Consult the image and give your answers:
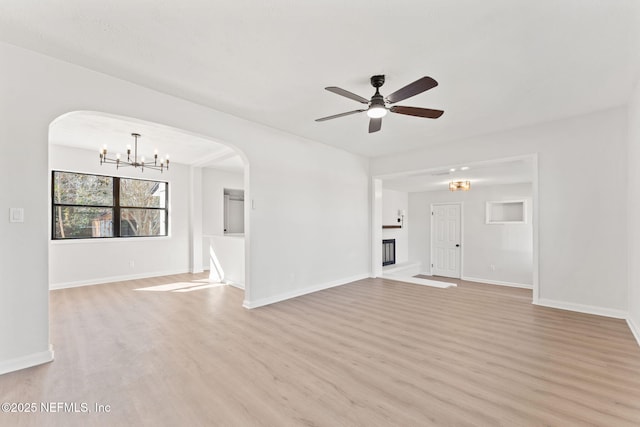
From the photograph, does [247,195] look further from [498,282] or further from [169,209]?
[498,282]

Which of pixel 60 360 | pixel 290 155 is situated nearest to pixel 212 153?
pixel 290 155

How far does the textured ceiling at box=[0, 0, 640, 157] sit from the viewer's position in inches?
76.5

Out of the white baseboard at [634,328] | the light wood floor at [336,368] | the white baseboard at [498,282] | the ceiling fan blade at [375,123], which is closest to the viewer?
the light wood floor at [336,368]

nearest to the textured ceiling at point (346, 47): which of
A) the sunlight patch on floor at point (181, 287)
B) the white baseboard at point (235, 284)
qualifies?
the white baseboard at point (235, 284)

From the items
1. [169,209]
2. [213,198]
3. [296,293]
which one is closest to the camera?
[296,293]

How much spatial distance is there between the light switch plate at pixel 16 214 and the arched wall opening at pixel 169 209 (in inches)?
76.4

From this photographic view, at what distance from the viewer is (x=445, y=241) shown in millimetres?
9102

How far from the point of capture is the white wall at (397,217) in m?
9.16

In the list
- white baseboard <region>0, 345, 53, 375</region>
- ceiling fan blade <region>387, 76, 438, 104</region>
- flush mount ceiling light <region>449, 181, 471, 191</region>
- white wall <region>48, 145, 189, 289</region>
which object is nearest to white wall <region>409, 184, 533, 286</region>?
flush mount ceiling light <region>449, 181, 471, 191</region>

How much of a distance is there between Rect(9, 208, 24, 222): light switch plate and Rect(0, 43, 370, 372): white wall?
4cm

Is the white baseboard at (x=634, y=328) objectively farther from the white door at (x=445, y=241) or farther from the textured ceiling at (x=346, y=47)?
the white door at (x=445, y=241)

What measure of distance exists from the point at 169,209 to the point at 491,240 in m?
8.52

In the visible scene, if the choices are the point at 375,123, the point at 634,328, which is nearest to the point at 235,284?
the point at 375,123

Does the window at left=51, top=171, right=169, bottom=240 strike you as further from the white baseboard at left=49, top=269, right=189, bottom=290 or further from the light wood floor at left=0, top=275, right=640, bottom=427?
the light wood floor at left=0, top=275, right=640, bottom=427
